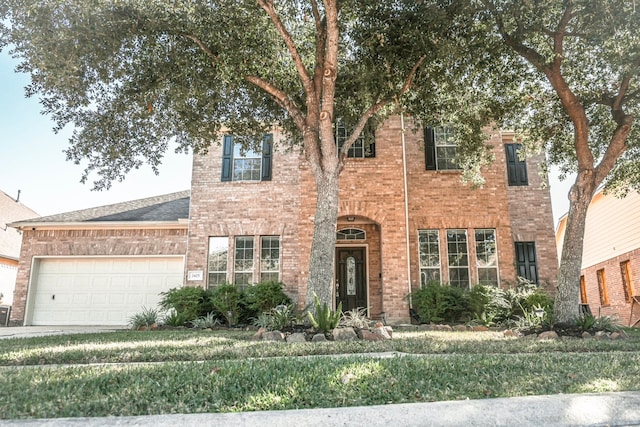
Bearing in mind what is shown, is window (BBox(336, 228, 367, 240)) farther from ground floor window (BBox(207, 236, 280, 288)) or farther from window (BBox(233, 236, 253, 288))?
window (BBox(233, 236, 253, 288))

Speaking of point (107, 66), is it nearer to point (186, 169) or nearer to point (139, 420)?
point (186, 169)

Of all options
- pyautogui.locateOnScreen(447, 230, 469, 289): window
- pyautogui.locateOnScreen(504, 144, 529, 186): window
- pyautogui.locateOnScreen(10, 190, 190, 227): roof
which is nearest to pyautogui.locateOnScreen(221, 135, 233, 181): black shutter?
pyautogui.locateOnScreen(10, 190, 190, 227): roof

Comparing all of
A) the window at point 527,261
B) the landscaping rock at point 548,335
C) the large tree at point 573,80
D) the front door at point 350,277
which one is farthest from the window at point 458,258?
the landscaping rock at point 548,335

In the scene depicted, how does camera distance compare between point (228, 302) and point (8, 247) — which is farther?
point (8, 247)

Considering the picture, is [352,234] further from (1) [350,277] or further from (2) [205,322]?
(2) [205,322]

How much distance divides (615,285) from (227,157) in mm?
15467

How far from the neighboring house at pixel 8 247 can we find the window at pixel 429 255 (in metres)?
15.9

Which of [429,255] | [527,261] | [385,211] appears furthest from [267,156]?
[527,261]

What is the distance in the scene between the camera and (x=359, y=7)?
9.34 meters

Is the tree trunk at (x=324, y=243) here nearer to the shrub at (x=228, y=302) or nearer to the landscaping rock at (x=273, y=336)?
the landscaping rock at (x=273, y=336)

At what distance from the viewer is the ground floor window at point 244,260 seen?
13.2 m

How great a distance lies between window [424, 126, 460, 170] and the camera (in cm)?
1341

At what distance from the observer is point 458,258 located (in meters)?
12.9

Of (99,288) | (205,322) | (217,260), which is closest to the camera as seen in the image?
(205,322)
